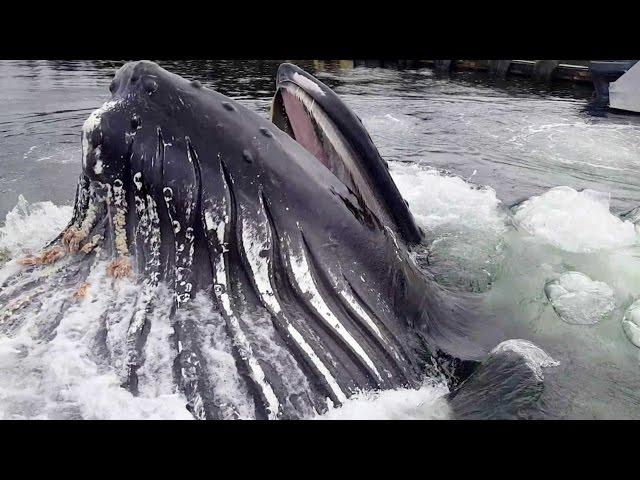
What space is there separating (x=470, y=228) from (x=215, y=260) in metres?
4.48

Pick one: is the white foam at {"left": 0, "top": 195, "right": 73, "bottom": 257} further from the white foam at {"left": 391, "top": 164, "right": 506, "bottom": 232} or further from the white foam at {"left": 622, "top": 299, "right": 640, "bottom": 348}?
the white foam at {"left": 622, "top": 299, "right": 640, "bottom": 348}

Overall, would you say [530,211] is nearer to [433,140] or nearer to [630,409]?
[630,409]

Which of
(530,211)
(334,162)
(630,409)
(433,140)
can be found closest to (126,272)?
(334,162)

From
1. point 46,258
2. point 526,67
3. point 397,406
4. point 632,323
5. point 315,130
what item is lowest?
point 632,323

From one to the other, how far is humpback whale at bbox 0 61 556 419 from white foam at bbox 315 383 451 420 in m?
0.06

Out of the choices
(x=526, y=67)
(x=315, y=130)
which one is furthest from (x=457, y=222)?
(x=526, y=67)

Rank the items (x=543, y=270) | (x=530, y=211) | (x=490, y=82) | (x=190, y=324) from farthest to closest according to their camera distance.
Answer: (x=490, y=82), (x=530, y=211), (x=543, y=270), (x=190, y=324)

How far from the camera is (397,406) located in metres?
3.16

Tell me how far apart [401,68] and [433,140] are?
13.4 metres

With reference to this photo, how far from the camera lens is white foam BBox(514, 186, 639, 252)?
253 inches

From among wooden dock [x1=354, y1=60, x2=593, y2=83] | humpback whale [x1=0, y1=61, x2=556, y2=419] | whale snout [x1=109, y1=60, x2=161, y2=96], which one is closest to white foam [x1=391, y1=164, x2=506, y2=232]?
humpback whale [x1=0, y1=61, x2=556, y2=419]

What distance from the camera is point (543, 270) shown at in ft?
19.2

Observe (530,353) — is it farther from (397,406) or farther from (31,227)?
(31,227)
